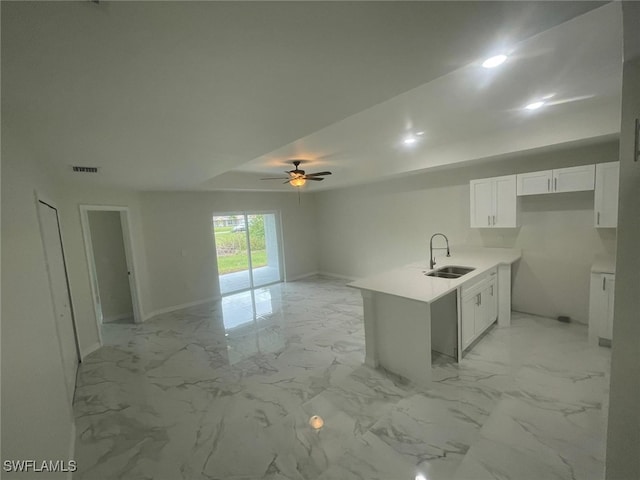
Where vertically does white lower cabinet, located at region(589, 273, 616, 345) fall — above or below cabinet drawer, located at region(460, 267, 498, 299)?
below

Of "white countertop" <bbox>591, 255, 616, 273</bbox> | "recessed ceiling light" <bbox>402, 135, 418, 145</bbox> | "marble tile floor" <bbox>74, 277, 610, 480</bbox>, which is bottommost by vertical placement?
"marble tile floor" <bbox>74, 277, 610, 480</bbox>

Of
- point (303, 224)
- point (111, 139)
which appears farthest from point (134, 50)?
point (303, 224)

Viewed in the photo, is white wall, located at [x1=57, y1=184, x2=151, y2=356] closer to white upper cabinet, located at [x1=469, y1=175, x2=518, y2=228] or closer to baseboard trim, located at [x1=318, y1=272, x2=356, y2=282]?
baseboard trim, located at [x1=318, y1=272, x2=356, y2=282]

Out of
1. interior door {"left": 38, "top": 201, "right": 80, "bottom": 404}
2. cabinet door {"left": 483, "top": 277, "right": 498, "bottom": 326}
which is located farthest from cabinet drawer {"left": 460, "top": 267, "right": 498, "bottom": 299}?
interior door {"left": 38, "top": 201, "right": 80, "bottom": 404}

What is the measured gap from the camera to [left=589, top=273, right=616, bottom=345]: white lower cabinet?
2.96 metres

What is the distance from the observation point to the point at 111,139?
80.6 inches

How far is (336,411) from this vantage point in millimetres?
2348

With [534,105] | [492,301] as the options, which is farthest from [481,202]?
[534,105]

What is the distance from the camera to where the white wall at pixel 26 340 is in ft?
3.95

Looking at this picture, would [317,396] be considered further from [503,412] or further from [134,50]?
[134,50]

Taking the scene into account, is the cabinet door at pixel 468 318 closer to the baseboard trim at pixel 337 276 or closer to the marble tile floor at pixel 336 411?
the marble tile floor at pixel 336 411

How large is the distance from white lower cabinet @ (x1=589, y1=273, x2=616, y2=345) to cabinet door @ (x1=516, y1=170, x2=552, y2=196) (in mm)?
1189

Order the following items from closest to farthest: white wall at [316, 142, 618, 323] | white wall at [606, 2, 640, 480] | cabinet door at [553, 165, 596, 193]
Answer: white wall at [606, 2, 640, 480], cabinet door at [553, 165, 596, 193], white wall at [316, 142, 618, 323]

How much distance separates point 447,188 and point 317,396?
4.03 m
